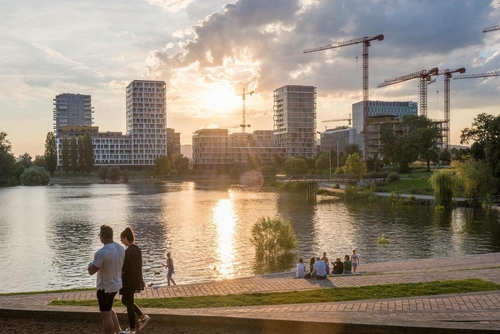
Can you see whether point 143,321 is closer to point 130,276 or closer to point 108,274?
point 130,276

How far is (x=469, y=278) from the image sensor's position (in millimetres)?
19359

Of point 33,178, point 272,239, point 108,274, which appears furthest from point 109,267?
point 33,178

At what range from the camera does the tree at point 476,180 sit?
2672 inches

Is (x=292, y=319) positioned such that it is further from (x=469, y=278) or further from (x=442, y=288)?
(x=469, y=278)

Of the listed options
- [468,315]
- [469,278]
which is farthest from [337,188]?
[468,315]

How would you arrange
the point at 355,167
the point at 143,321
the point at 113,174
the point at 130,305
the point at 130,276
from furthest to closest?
1. the point at 113,174
2. the point at 355,167
3. the point at 143,321
4. the point at 130,305
5. the point at 130,276

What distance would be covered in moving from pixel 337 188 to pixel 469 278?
9170 centimetres

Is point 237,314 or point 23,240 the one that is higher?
point 237,314

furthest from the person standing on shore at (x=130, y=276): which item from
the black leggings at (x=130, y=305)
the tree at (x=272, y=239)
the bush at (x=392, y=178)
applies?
the bush at (x=392, y=178)

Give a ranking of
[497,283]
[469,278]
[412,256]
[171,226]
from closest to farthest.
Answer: [497,283], [469,278], [412,256], [171,226]

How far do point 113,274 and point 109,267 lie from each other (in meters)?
0.18

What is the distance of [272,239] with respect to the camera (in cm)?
3734

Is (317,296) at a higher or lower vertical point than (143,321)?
lower

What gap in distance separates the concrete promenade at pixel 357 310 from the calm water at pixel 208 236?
417 inches
